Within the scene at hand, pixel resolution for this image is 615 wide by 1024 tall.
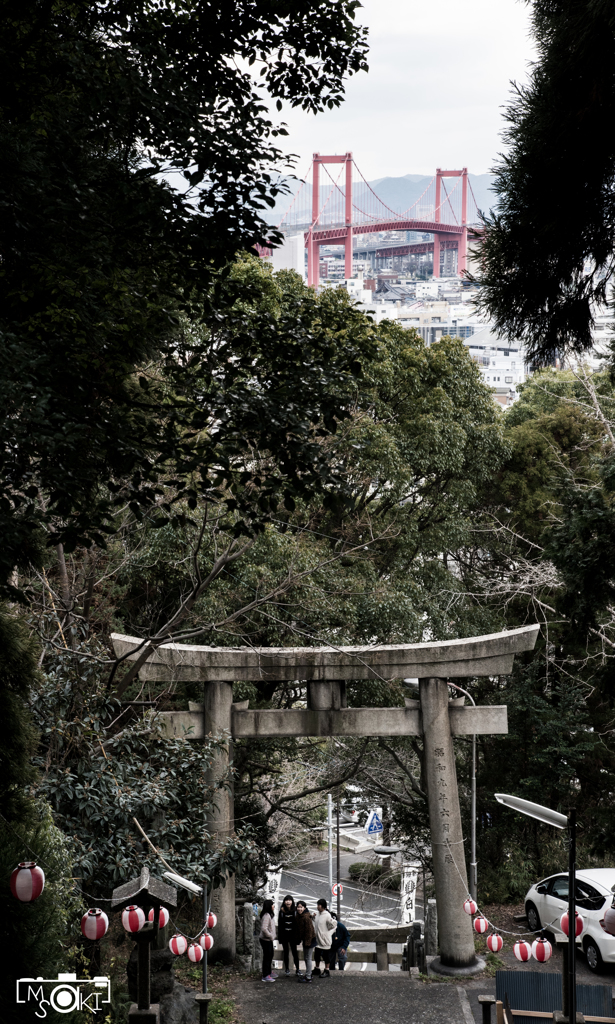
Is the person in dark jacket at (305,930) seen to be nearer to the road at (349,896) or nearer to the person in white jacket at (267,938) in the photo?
the person in white jacket at (267,938)

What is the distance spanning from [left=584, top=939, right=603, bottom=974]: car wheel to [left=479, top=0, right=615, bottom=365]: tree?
8172 millimetres

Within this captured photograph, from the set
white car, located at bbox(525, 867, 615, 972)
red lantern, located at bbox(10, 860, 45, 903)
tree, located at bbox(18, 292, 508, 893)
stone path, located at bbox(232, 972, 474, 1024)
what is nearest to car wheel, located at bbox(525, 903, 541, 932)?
white car, located at bbox(525, 867, 615, 972)

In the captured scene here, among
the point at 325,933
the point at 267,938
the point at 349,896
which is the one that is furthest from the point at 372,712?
the point at 349,896

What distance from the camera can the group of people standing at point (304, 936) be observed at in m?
10.3

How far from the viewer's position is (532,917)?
12141 millimetres

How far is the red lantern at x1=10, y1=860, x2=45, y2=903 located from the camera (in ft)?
14.8

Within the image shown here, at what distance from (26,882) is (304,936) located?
22.6ft

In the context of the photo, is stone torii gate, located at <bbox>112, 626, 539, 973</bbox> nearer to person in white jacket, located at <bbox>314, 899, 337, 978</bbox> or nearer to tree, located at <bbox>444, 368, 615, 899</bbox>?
person in white jacket, located at <bbox>314, 899, 337, 978</bbox>

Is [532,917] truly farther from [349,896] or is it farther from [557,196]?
[349,896]

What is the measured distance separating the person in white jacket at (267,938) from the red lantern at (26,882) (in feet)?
21.2

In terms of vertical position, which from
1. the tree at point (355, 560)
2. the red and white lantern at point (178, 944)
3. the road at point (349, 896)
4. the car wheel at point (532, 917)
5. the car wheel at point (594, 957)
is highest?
the tree at point (355, 560)

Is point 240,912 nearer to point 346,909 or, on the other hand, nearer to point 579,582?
point 579,582

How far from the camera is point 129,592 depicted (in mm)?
12414

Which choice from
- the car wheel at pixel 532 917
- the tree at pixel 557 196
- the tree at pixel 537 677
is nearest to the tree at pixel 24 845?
the tree at pixel 557 196
